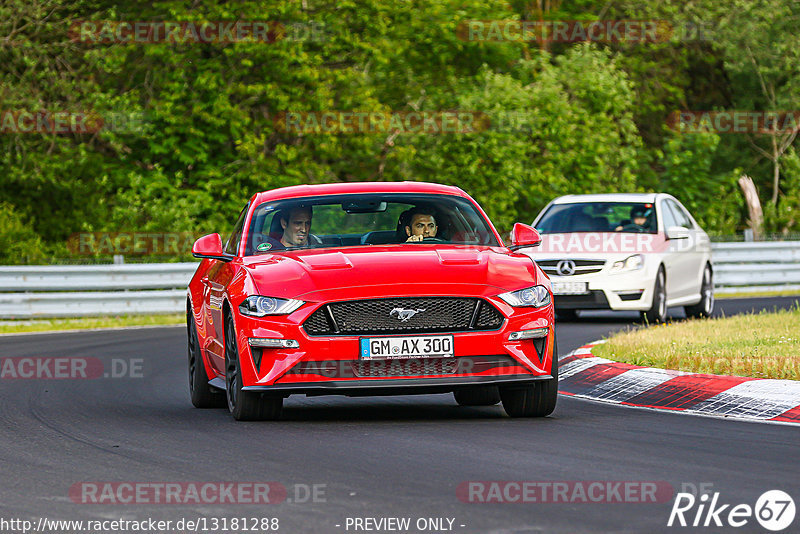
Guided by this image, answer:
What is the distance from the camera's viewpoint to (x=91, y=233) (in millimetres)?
32938

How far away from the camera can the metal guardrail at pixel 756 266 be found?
1091 inches

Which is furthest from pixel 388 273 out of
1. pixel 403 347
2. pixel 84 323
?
pixel 84 323

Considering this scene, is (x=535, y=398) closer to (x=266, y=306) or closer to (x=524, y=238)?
(x=524, y=238)

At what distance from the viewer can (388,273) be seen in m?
9.23

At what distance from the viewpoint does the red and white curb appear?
9.63m

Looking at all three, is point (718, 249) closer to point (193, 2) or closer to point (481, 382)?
point (193, 2)

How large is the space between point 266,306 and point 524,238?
2.08 metres

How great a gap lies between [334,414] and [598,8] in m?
48.1

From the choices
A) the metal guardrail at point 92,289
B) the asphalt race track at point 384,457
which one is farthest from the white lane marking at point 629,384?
the metal guardrail at point 92,289

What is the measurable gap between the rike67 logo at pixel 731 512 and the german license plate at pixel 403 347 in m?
2.75

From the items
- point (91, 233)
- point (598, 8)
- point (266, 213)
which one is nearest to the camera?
point (266, 213)

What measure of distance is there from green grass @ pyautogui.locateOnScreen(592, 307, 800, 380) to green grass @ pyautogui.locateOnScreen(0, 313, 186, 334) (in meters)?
9.88

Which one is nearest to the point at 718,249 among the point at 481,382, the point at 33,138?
the point at 33,138

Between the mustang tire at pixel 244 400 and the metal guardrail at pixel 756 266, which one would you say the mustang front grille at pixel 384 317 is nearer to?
the mustang tire at pixel 244 400
